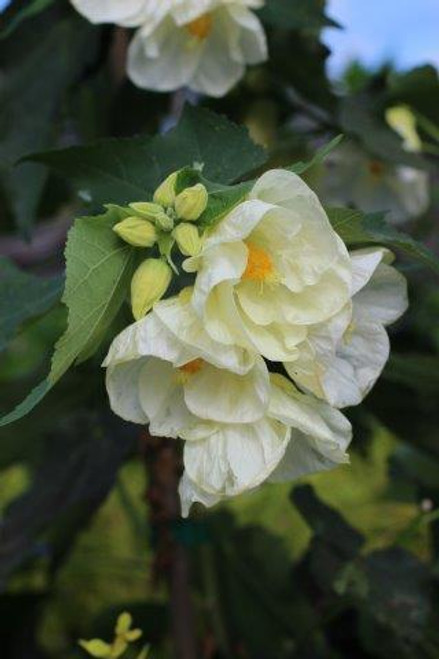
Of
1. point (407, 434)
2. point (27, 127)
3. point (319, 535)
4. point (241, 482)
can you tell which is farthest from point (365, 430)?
point (241, 482)

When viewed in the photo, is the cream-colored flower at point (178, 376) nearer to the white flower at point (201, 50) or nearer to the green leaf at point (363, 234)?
the green leaf at point (363, 234)

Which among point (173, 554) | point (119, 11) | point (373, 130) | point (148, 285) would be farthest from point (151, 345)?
point (173, 554)

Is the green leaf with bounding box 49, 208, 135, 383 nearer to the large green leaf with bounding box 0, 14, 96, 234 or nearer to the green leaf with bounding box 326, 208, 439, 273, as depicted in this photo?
the green leaf with bounding box 326, 208, 439, 273

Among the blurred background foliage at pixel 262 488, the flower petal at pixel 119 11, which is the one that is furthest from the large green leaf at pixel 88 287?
the flower petal at pixel 119 11

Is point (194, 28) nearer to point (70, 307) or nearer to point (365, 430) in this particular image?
point (70, 307)

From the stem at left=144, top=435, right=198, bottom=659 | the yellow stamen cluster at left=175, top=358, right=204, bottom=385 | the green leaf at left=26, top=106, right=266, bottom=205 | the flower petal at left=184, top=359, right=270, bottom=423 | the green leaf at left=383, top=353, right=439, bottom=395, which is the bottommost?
the stem at left=144, top=435, right=198, bottom=659

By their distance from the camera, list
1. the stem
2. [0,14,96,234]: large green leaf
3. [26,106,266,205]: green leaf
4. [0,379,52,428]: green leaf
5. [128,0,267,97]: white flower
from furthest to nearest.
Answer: the stem
[0,14,96,234]: large green leaf
[128,0,267,97]: white flower
[26,106,266,205]: green leaf
[0,379,52,428]: green leaf

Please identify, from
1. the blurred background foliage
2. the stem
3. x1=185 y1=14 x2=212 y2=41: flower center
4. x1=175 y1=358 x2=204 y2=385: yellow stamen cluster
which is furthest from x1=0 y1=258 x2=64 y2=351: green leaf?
the stem
